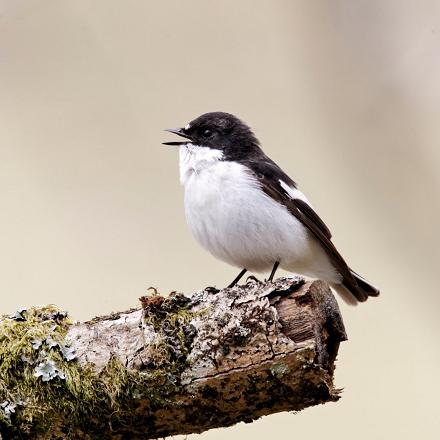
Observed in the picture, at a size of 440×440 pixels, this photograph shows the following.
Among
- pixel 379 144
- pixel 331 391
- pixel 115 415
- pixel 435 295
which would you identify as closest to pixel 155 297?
pixel 115 415

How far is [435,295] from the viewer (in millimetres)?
3322

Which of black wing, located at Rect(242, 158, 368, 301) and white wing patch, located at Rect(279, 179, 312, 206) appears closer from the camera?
black wing, located at Rect(242, 158, 368, 301)

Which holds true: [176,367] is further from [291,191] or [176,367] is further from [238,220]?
[291,191]

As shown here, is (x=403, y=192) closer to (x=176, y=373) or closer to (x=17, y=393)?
(x=176, y=373)

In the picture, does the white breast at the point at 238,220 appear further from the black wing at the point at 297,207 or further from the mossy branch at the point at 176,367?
the mossy branch at the point at 176,367

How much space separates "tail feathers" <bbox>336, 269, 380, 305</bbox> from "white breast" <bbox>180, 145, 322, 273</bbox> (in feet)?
1.17

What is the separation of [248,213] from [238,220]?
71 millimetres

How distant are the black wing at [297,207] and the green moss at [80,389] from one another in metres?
1.72

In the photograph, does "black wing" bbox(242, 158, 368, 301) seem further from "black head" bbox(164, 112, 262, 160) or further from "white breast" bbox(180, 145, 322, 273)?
"black head" bbox(164, 112, 262, 160)

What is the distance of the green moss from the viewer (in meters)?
2.61

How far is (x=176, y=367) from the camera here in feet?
8.59

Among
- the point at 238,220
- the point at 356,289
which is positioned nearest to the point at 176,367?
the point at 238,220

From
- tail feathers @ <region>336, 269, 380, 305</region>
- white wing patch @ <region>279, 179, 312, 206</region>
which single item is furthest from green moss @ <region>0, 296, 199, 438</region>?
tail feathers @ <region>336, 269, 380, 305</region>

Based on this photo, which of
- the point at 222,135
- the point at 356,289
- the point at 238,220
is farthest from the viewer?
the point at 222,135
